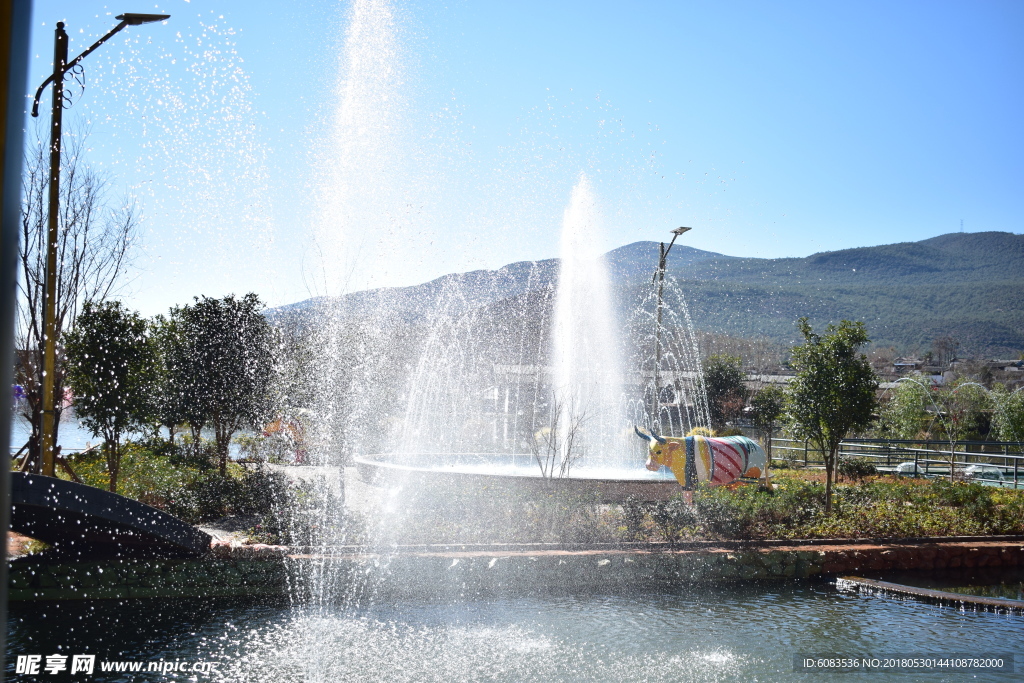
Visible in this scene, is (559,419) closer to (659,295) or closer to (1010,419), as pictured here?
(659,295)

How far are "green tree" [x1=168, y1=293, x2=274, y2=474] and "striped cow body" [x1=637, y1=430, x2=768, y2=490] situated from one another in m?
9.74

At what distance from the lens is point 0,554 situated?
1.06 m

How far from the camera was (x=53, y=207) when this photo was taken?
883cm

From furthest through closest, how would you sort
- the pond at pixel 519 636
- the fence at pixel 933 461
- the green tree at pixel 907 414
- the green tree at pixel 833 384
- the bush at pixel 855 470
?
the green tree at pixel 907 414 → the bush at pixel 855 470 → the fence at pixel 933 461 → the green tree at pixel 833 384 → the pond at pixel 519 636

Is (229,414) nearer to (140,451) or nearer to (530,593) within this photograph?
(140,451)

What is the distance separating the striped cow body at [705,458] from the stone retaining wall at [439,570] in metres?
3.02

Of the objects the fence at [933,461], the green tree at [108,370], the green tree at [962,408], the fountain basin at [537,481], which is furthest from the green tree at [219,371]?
the green tree at [962,408]

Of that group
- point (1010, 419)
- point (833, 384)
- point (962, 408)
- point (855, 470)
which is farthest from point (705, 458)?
point (962, 408)

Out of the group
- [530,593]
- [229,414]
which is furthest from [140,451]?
[530,593]

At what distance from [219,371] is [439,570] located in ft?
35.7

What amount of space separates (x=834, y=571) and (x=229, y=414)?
13210mm

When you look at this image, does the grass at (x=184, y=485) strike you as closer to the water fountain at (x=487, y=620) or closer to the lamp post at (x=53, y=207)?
the water fountain at (x=487, y=620)

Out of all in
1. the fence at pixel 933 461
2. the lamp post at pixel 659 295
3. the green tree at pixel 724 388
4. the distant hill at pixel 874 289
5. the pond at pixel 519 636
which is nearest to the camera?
the pond at pixel 519 636

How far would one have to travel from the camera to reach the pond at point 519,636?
22.4ft
